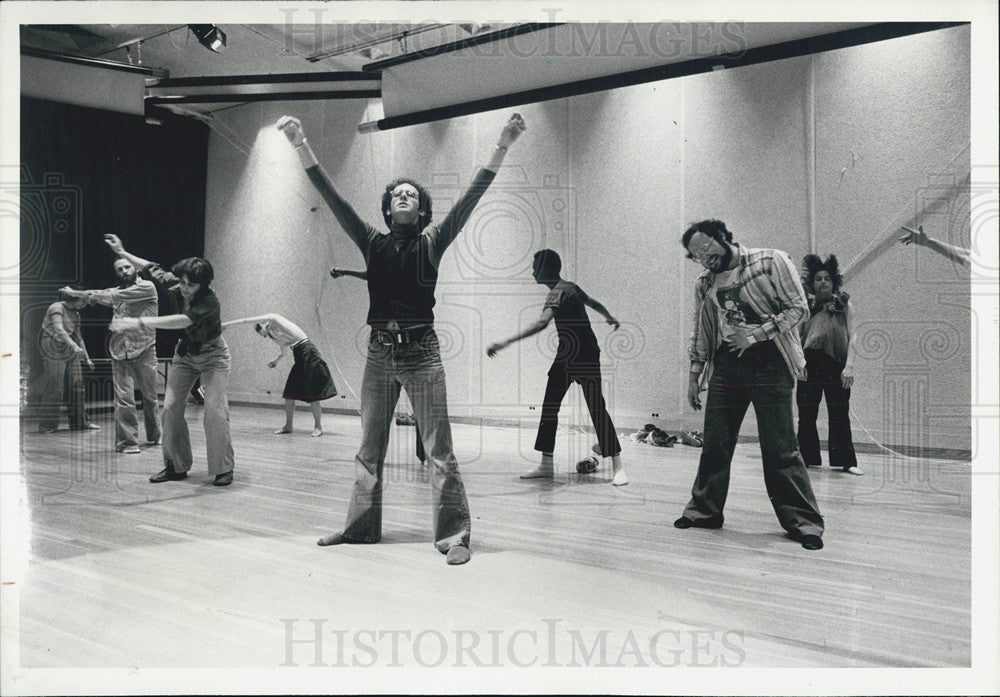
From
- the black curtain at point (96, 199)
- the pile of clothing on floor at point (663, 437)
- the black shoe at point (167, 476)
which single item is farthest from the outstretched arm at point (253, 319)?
the pile of clothing on floor at point (663, 437)

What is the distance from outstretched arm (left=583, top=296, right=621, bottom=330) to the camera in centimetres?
327

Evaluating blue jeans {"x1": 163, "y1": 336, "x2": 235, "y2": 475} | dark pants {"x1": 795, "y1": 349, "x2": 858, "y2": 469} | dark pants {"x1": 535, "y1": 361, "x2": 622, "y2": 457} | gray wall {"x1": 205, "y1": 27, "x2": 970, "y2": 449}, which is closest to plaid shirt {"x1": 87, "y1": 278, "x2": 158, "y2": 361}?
blue jeans {"x1": 163, "y1": 336, "x2": 235, "y2": 475}

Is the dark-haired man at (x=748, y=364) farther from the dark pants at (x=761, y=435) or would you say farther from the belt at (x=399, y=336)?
the belt at (x=399, y=336)

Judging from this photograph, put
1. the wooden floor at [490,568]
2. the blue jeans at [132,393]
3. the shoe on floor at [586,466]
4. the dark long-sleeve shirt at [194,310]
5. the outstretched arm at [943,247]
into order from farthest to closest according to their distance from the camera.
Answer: the shoe on floor at [586,466] → the blue jeans at [132,393] → the dark long-sleeve shirt at [194,310] → the outstretched arm at [943,247] → the wooden floor at [490,568]

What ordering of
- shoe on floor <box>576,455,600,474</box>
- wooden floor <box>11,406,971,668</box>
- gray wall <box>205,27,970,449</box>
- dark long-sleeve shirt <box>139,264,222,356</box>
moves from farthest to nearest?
shoe on floor <box>576,455,600,474</box> → dark long-sleeve shirt <box>139,264,222,356</box> → gray wall <box>205,27,970,449</box> → wooden floor <box>11,406,971,668</box>

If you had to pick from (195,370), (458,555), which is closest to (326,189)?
(195,370)

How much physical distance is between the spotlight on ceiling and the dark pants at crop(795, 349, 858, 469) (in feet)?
9.63

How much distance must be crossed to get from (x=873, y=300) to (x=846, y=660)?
1.77 meters

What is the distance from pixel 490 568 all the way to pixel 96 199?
90.1 inches

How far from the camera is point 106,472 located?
320 centimetres

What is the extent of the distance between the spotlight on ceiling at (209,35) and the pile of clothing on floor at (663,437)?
2455 mm

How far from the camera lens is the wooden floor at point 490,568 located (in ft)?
7.00

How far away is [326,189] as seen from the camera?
8.59ft

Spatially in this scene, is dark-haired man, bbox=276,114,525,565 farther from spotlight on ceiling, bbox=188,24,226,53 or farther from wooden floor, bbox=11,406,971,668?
spotlight on ceiling, bbox=188,24,226,53
